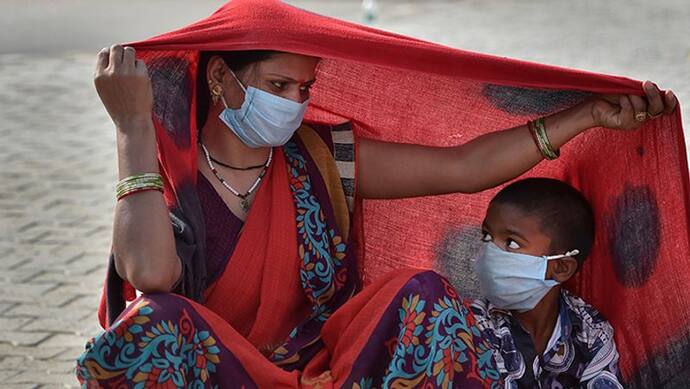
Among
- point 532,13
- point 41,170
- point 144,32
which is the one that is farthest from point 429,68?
point 532,13

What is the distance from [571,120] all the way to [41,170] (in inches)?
209

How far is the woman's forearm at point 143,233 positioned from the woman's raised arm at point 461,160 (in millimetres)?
785

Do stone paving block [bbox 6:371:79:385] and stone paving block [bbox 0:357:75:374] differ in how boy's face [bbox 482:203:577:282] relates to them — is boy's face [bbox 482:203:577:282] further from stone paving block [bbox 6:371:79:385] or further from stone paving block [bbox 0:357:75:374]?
stone paving block [bbox 0:357:75:374]

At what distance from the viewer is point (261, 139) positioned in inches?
142

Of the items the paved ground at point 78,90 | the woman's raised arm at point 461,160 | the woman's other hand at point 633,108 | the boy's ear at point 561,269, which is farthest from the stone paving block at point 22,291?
the woman's other hand at point 633,108

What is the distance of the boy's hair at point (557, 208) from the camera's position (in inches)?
148

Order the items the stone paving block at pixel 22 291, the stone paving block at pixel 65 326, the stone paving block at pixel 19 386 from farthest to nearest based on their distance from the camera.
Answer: the stone paving block at pixel 22 291 < the stone paving block at pixel 65 326 < the stone paving block at pixel 19 386

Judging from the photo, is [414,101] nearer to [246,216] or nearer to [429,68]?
[429,68]

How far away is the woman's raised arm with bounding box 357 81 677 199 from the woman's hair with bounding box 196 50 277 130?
49 cm

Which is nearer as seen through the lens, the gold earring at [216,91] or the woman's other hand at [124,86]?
the woman's other hand at [124,86]

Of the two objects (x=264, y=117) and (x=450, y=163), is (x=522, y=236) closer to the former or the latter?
(x=450, y=163)

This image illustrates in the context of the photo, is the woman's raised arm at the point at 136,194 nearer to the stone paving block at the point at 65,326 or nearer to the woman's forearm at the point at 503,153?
the woman's forearm at the point at 503,153

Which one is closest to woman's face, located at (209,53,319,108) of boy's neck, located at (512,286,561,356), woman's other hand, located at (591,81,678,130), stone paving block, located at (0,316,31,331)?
woman's other hand, located at (591,81,678,130)

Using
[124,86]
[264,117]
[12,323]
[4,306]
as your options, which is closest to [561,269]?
[264,117]
